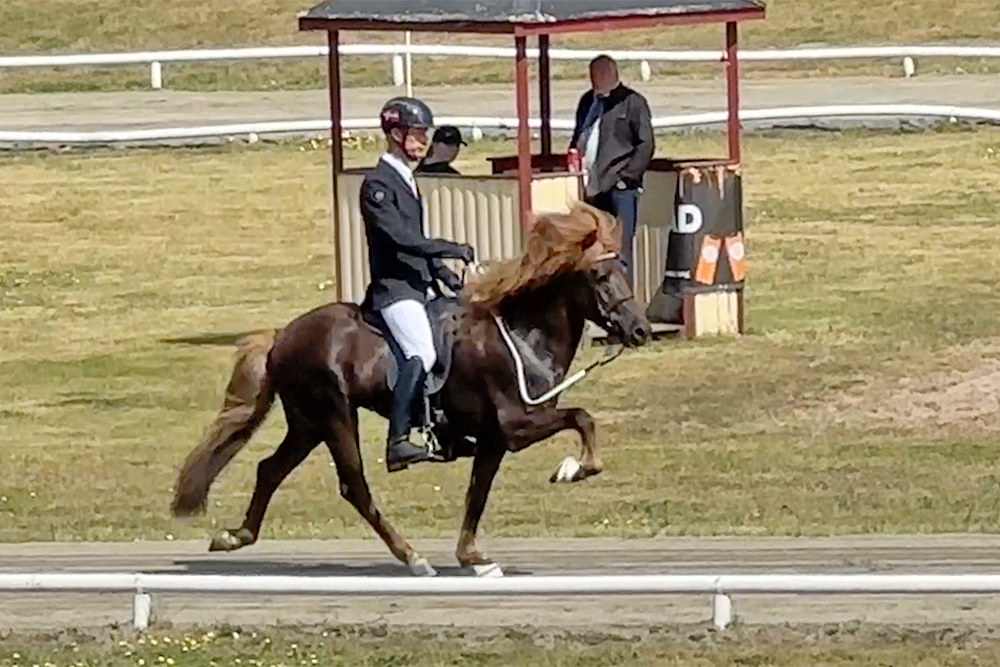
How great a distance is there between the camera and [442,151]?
20578 mm

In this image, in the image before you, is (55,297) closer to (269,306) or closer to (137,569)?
(269,306)

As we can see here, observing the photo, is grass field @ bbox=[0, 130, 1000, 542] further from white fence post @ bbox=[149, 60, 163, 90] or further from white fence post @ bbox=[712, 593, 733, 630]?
white fence post @ bbox=[149, 60, 163, 90]

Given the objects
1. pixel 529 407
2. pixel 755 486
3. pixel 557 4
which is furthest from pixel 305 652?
pixel 557 4

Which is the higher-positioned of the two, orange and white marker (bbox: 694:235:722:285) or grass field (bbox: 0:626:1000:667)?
orange and white marker (bbox: 694:235:722:285)

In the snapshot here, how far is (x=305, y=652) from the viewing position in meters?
12.5

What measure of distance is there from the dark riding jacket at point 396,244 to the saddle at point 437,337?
7 cm

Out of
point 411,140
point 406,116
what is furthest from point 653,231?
point 406,116

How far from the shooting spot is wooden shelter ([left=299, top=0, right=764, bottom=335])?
20891 millimetres

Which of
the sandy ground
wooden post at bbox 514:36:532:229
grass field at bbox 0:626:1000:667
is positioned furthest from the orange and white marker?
the sandy ground

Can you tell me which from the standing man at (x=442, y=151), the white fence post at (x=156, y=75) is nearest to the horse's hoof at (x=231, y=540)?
the standing man at (x=442, y=151)

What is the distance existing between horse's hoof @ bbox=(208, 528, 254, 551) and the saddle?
1047mm

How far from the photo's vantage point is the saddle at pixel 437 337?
44.1 feet

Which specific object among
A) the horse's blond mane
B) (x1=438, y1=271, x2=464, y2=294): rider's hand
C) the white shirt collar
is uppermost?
the white shirt collar

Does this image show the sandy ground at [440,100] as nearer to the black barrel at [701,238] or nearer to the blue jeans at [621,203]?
the black barrel at [701,238]
